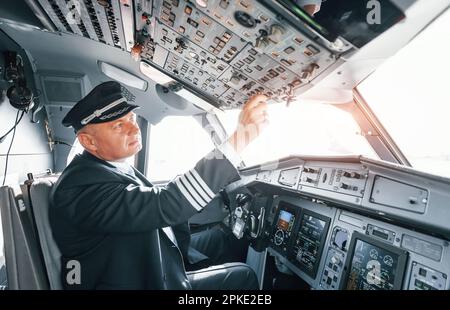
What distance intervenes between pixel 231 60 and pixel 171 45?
0.41 m

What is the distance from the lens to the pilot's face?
54.9 inches

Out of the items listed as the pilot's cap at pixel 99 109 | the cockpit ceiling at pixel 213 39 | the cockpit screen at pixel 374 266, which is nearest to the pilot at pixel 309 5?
the cockpit ceiling at pixel 213 39

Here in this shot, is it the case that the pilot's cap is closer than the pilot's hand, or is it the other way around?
the pilot's hand

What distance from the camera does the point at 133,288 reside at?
1.31 m

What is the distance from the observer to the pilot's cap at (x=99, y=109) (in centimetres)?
136

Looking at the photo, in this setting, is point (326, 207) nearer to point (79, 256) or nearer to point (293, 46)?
point (293, 46)

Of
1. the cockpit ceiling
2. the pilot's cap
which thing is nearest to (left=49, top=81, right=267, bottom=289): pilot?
the pilot's cap

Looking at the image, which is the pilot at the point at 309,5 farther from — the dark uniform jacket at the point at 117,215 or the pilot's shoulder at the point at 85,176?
the pilot's shoulder at the point at 85,176

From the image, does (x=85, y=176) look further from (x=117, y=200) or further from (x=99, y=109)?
(x=99, y=109)

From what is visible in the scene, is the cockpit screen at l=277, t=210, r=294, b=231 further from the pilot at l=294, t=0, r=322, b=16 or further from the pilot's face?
the pilot at l=294, t=0, r=322, b=16

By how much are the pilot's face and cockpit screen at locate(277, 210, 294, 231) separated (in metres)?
1.57

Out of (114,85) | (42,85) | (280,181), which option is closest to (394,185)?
(280,181)

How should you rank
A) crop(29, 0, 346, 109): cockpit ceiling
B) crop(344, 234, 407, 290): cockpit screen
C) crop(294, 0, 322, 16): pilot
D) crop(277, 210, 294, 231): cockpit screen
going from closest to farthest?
1. crop(294, 0, 322, 16): pilot
2. crop(29, 0, 346, 109): cockpit ceiling
3. crop(344, 234, 407, 290): cockpit screen
4. crop(277, 210, 294, 231): cockpit screen

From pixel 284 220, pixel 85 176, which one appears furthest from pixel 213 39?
Answer: pixel 284 220
